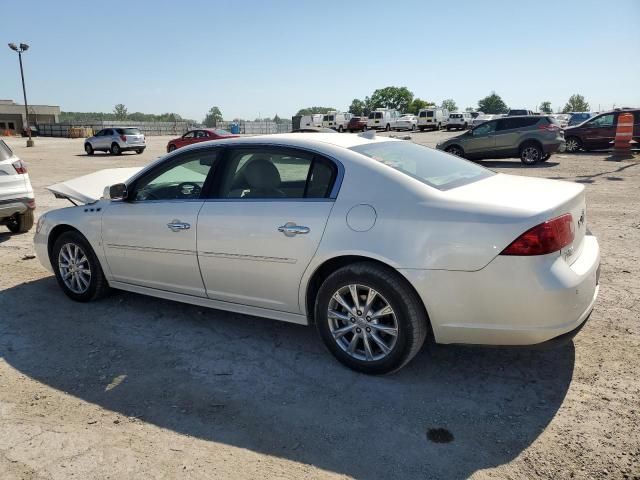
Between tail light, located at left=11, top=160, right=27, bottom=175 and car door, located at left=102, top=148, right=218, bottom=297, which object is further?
tail light, located at left=11, top=160, right=27, bottom=175

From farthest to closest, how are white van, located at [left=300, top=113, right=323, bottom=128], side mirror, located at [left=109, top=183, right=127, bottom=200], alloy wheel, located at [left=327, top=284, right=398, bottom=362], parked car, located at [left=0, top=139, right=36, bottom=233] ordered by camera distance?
white van, located at [left=300, top=113, right=323, bottom=128]
parked car, located at [left=0, top=139, right=36, bottom=233]
side mirror, located at [left=109, top=183, right=127, bottom=200]
alloy wheel, located at [left=327, top=284, right=398, bottom=362]

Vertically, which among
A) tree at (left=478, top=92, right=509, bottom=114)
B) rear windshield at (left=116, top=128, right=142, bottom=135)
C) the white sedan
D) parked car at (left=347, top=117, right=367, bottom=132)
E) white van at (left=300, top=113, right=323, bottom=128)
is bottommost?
the white sedan

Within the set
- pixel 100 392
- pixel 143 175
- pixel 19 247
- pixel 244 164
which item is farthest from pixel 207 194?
pixel 19 247

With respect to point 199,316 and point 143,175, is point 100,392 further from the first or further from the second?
point 143,175

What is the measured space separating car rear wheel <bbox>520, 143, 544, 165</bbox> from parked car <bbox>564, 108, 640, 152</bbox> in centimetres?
455

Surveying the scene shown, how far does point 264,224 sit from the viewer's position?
360cm

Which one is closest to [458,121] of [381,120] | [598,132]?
[381,120]

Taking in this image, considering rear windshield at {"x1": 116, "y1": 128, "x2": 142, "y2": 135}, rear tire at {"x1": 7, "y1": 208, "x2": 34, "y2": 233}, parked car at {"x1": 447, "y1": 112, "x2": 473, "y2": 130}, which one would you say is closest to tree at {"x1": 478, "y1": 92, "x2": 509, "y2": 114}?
parked car at {"x1": 447, "y1": 112, "x2": 473, "y2": 130}

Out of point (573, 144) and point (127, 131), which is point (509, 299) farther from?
point (127, 131)

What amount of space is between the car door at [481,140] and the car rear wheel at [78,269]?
1509cm

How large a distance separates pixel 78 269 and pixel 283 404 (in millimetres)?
2770

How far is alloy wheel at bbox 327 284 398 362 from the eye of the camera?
3.30m

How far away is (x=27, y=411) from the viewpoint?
10.3 feet

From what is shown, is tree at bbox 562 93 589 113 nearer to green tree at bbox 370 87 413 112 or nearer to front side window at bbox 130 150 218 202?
green tree at bbox 370 87 413 112
